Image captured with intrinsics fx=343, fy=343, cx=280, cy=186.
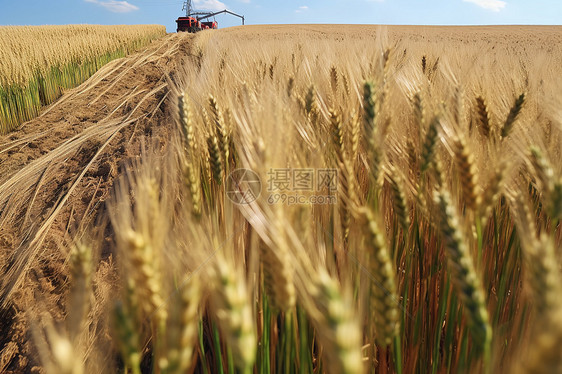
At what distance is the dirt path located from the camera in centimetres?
167

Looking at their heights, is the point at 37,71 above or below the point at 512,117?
below

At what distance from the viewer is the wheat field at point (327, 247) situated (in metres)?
0.44

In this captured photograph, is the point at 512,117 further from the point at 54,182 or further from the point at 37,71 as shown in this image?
the point at 37,71

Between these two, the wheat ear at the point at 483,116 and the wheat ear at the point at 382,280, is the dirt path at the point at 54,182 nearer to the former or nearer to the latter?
the wheat ear at the point at 382,280

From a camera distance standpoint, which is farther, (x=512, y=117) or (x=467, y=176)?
(x=512, y=117)

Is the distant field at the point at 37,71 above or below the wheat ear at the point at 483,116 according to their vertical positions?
below

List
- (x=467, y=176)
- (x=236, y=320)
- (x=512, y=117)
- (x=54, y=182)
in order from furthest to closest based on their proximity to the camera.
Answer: (x=54, y=182) < (x=512, y=117) < (x=467, y=176) < (x=236, y=320)

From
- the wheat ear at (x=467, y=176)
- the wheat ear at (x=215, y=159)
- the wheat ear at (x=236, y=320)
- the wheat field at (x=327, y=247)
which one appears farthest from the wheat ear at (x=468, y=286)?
the wheat ear at (x=215, y=159)

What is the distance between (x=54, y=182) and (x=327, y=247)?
2857mm

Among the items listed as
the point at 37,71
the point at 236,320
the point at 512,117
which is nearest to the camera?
the point at 236,320

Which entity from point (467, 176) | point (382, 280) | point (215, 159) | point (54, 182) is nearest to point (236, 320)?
point (382, 280)

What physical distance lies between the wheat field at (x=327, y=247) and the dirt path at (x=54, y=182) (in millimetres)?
24

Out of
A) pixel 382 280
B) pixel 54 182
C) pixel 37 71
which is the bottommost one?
pixel 54 182

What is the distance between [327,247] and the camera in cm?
93
